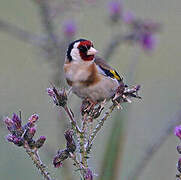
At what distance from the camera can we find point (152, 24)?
4152 mm

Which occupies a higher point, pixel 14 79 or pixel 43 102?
pixel 14 79

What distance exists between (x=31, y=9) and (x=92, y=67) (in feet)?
21.8

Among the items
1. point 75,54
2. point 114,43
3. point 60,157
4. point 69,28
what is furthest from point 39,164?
point 69,28

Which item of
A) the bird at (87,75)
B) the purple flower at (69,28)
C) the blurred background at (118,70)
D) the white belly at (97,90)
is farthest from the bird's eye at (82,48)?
the purple flower at (69,28)

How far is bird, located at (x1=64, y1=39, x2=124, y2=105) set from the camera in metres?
2.81

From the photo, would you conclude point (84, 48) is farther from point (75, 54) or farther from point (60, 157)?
point (60, 157)

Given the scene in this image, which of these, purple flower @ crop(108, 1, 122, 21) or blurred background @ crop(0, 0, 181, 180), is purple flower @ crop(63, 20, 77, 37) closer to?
blurred background @ crop(0, 0, 181, 180)

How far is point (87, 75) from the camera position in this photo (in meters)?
2.86

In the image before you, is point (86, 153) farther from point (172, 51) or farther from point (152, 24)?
point (172, 51)

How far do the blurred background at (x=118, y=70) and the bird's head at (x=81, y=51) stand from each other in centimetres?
56

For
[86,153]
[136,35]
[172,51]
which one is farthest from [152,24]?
[172,51]

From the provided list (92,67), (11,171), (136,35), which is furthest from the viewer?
(11,171)

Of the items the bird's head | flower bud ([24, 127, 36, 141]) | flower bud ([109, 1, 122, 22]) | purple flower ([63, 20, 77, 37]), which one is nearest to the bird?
the bird's head

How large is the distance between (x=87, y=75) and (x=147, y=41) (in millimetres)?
1699
